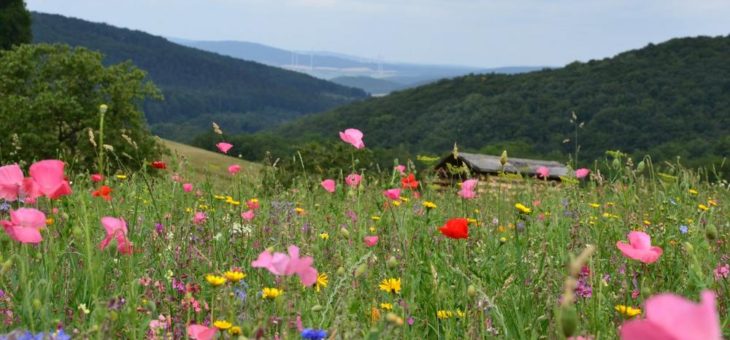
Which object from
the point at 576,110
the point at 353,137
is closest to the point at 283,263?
the point at 353,137

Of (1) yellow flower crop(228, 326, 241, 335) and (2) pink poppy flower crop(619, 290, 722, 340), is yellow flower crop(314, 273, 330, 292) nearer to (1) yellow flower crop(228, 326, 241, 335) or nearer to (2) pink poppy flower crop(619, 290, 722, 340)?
(1) yellow flower crop(228, 326, 241, 335)

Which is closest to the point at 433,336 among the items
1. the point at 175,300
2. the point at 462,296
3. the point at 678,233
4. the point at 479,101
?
the point at 462,296

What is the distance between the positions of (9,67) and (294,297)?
2817 cm

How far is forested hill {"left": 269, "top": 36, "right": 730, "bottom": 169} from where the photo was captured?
76562 mm

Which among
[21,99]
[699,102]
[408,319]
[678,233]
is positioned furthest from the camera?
[699,102]

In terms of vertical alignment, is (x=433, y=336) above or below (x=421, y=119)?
above

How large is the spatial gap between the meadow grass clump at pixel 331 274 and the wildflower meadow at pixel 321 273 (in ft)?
0.04

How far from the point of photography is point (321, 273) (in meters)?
2.88

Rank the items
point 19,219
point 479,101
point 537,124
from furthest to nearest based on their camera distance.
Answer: point 479,101 → point 537,124 → point 19,219

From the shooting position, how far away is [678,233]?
149 inches

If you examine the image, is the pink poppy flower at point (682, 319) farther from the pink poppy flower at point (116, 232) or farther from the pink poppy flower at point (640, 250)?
the pink poppy flower at point (116, 232)

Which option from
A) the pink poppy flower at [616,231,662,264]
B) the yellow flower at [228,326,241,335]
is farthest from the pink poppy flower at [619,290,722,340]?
the pink poppy flower at [616,231,662,264]

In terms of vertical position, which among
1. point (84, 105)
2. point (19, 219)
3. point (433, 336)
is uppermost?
point (19, 219)

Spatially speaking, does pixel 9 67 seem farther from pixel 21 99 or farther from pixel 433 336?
pixel 433 336
